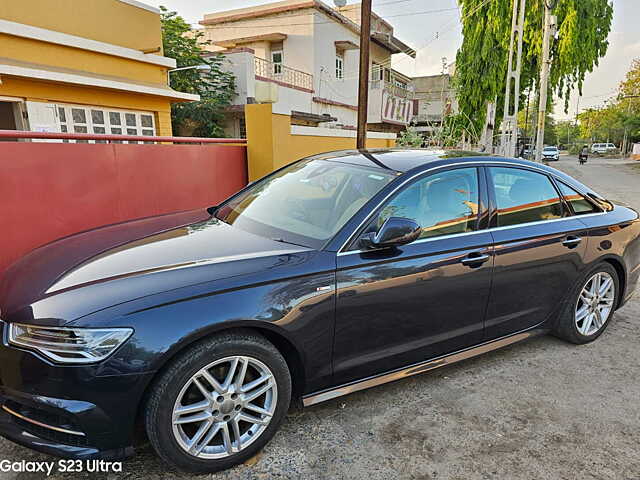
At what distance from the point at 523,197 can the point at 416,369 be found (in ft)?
4.94

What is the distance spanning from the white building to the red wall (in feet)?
29.4

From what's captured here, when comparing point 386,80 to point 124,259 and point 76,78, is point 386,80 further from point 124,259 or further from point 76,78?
point 124,259

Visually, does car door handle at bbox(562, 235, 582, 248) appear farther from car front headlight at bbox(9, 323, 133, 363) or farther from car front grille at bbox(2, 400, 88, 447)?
car front grille at bbox(2, 400, 88, 447)

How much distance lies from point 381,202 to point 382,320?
689 millimetres

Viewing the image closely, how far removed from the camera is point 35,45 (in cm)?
820

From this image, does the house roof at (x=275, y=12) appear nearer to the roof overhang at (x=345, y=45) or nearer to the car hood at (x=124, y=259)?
the roof overhang at (x=345, y=45)

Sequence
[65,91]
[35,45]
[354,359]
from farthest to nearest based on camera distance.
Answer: [65,91]
[35,45]
[354,359]

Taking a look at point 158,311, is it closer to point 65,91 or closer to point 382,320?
point 382,320

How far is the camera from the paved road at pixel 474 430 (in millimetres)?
2268

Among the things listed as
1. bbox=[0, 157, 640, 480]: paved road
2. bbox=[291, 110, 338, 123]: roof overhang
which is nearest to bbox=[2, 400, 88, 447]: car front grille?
bbox=[0, 157, 640, 480]: paved road

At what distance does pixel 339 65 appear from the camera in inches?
795

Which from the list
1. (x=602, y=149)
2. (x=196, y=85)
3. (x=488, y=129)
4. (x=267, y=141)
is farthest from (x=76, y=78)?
(x=602, y=149)

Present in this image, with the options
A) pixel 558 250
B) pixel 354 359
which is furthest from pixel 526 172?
pixel 354 359

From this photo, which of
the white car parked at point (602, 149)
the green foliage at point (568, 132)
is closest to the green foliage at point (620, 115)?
the white car parked at point (602, 149)
